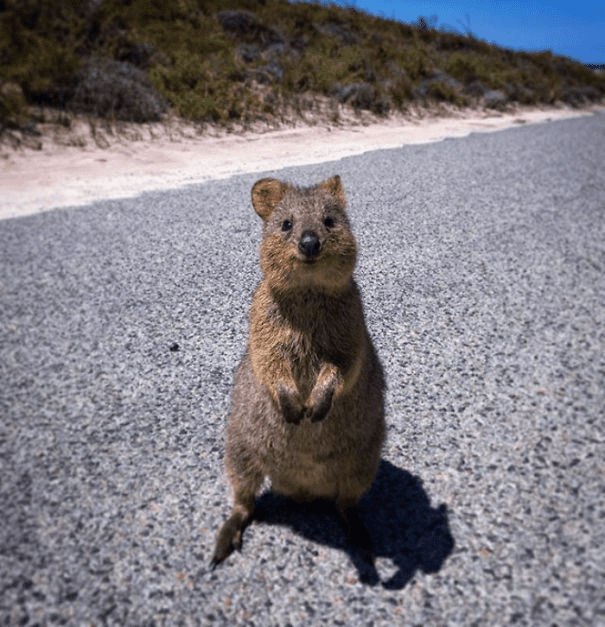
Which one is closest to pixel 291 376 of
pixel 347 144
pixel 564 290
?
pixel 564 290

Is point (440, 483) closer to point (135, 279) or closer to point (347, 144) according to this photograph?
point (135, 279)

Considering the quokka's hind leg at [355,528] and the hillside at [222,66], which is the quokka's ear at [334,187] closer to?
the quokka's hind leg at [355,528]

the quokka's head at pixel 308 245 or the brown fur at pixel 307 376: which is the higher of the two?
the quokka's head at pixel 308 245

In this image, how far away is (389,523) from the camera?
238cm

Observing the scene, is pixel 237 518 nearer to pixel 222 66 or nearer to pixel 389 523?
pixel 389 523

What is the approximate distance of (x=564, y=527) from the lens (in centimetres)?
224

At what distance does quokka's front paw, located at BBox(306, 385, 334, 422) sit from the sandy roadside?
6328mm

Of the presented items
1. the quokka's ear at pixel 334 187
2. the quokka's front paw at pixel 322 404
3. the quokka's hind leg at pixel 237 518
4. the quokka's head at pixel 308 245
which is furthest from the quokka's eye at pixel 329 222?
the quokka's hind leg at pixel 237 518

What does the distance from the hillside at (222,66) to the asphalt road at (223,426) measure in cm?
727

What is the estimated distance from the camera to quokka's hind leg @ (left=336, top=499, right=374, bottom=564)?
222cm

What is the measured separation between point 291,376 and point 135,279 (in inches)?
129

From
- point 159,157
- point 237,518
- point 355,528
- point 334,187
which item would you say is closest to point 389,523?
point 355,528

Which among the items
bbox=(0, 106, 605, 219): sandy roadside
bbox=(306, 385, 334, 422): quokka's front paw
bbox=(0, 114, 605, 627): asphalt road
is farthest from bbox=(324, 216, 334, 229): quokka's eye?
bbox=(0, 106, 605, 219): sandy roadside

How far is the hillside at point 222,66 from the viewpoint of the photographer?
11461 mm
